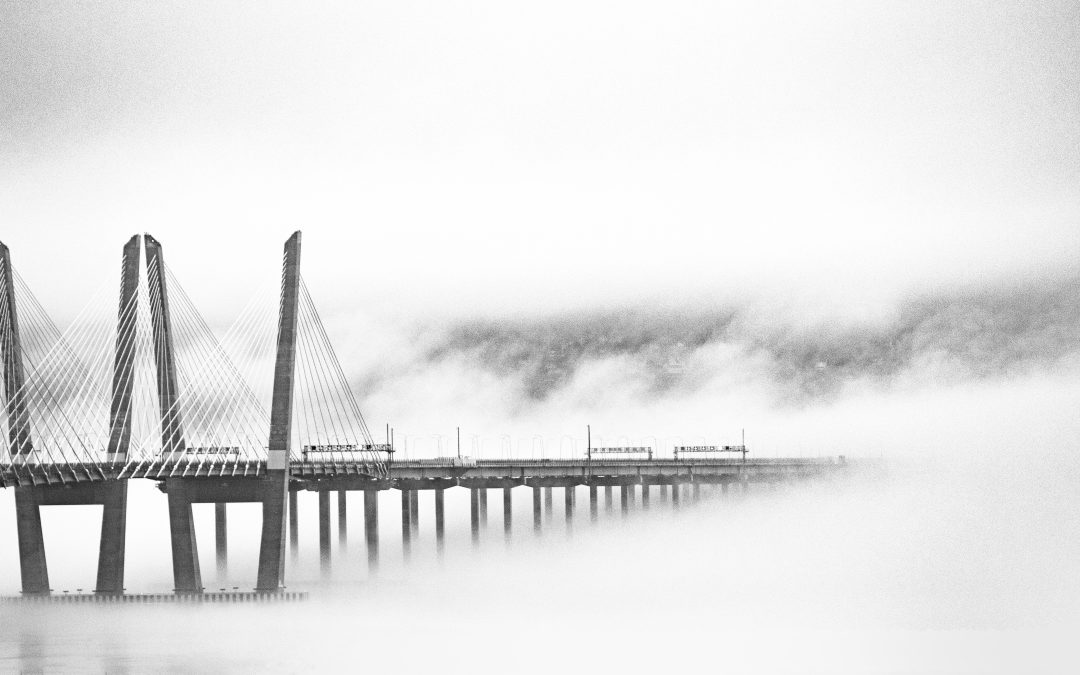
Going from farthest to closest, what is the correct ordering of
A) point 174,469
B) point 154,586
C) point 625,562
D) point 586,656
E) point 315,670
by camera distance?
point 625,562, point 154,586, point 174,469, point 586,656, point 315,670

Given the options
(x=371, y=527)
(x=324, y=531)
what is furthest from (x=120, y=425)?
(x=324, y=531)

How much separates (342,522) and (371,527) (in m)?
11.0

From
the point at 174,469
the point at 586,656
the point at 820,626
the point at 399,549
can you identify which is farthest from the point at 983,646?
the point at 399,549

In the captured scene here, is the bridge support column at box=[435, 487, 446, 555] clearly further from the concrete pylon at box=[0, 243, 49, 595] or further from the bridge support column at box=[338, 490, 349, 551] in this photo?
the concrete pylon at box=[0, 243, 49, 595]

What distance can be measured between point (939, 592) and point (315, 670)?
51432 mm

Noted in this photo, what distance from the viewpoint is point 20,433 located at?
305 feet

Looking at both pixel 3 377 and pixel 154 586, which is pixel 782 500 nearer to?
pixel 154 586

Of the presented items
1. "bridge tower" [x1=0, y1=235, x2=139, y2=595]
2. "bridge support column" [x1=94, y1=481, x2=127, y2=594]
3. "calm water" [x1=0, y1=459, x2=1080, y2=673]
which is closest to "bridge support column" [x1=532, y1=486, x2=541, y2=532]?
"calm water" [x1=0, y1=459, x2=1080, y2=673]

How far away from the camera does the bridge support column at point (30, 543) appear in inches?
3765

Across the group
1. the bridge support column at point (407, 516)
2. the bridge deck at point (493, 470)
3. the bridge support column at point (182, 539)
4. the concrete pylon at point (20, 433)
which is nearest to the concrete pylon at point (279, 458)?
the bridge deck at point (493, 470)

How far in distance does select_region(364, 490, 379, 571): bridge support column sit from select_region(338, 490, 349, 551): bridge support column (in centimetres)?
736

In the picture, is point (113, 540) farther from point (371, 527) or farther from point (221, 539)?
point (221, 539)

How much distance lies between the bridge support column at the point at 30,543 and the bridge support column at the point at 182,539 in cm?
818

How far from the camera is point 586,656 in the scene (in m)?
78.0
